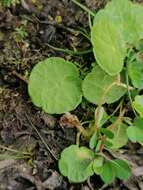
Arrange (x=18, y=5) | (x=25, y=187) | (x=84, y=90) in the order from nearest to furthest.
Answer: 1. (x=25, y=187)
2. (x=84, y=90)
3. (x=18, y=5)

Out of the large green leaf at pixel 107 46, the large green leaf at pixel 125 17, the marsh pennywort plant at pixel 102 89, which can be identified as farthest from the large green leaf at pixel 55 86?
the large green leaf at pixel 125 17

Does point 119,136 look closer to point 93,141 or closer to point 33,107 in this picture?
point 93,141

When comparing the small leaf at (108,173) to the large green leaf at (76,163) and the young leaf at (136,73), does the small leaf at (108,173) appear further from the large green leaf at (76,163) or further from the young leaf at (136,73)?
the young leaf at (136,73)

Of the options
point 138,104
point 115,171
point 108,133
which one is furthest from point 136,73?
point 115,171

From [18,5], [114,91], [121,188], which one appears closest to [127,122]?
[114,91]

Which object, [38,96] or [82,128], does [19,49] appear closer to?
[38,96]
